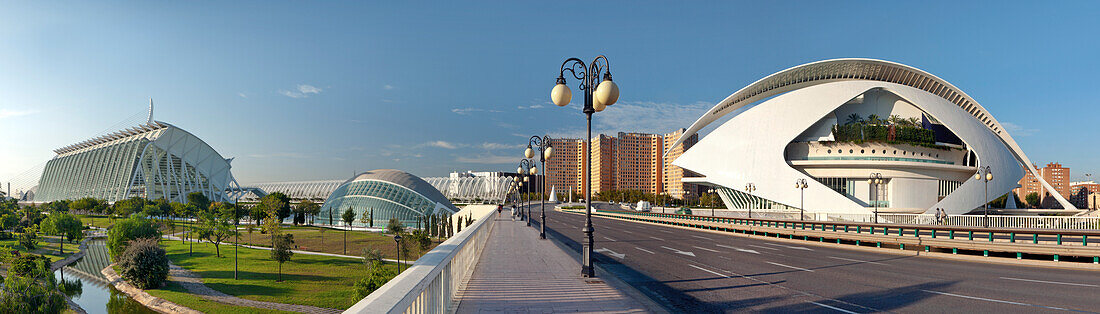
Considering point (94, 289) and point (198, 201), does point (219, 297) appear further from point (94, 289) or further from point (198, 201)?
point (198, 201)

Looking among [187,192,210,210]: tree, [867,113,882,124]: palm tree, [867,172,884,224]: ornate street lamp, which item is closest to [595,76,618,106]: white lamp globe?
[867,172,884,224]: ornate street lamp

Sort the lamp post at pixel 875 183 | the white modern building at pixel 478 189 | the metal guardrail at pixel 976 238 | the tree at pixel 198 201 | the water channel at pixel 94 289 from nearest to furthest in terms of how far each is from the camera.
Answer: the metal guardrail at pixel 976 238 → the water channel at pixel 94 289 → the lamp post at pixel 875 183 → the tree at pixel 198 201 → the white modern building at pixel 478 189

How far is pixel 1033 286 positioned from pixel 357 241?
49274 mm

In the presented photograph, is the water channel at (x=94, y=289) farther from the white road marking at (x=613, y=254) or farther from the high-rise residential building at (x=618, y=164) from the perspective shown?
the high-rise residential building at (x=618, y=164)

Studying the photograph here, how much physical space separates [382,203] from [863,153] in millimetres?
62151

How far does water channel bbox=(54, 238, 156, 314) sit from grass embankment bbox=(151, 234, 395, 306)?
1.78m

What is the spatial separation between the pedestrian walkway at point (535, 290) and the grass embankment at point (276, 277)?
1249 cm

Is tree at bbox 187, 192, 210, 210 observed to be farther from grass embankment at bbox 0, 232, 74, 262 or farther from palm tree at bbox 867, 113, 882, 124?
palm tree at bbox 867, 113, 882, 124

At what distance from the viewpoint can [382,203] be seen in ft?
227

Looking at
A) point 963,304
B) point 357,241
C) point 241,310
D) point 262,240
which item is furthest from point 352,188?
point 963,304

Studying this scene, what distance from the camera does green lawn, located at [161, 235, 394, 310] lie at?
26.1m

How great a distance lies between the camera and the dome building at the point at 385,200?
68.9m

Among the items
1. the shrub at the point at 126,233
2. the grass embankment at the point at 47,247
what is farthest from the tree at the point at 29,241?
the shrub at the point at 126,233

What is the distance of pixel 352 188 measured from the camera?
7369 cm
